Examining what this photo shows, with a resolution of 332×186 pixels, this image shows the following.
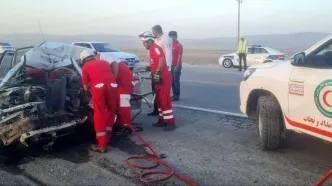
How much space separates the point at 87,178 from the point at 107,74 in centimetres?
168

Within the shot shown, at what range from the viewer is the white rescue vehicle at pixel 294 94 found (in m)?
4.12

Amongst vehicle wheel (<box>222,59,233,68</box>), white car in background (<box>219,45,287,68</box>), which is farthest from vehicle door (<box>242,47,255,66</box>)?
vehicle wheel (<box>222,59,233,68</box>)

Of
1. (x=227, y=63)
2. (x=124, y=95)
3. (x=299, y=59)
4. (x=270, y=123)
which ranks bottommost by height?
(x=227, y=63)

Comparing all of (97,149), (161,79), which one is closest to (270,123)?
(161,79)

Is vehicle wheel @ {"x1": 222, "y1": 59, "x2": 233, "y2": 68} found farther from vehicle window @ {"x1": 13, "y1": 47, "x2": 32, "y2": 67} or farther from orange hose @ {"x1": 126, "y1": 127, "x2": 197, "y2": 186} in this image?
orange hose @ {"x1": 126, "y1": 127, "x2": 197, "y2": 186}

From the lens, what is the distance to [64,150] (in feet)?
18.0

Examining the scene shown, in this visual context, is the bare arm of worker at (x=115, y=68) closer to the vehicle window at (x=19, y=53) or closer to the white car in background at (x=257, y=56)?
the vehicle window at (x=19, y=53)

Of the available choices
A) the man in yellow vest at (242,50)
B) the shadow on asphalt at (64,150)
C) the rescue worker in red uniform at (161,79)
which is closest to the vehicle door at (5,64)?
the shadow on asphalt at (64,150)

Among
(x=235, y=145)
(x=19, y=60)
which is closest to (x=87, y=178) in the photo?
(x=235, y=145)

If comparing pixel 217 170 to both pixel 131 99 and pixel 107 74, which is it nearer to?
pixel 107 74

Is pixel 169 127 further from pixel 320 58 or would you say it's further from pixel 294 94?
pixel 320 58

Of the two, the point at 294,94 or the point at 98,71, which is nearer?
the point at 294,94

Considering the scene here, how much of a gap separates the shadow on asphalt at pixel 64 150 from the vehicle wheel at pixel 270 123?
1.73m

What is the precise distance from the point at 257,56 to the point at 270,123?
52.4 ft
